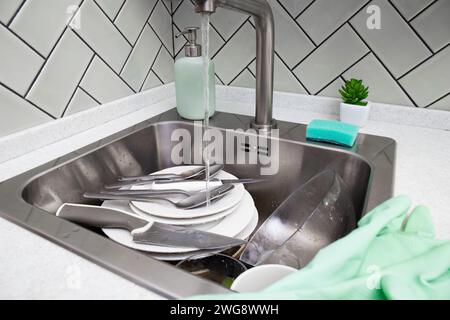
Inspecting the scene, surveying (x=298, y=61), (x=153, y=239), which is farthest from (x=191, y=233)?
(x=298, y=61)

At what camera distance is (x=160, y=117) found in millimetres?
854

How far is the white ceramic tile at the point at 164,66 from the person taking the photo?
3.10 ft

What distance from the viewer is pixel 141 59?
2.89 ft

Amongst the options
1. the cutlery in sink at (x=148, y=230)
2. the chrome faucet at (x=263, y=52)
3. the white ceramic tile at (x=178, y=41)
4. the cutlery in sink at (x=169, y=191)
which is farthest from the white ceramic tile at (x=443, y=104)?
the white ceramic tile at (x=178, y=41)

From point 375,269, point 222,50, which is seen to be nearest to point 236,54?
point 222,50

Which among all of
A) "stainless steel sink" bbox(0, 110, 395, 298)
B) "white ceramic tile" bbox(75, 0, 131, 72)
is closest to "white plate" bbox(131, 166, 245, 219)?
"stainless steel sink" bbox(0, 110, 395, 298)

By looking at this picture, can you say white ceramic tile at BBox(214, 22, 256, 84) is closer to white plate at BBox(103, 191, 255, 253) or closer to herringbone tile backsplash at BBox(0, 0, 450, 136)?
herringbone tile backsplash at BBox(0, 0, 450, 136)

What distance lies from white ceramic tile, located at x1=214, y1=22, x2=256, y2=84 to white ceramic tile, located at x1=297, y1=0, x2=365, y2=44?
141 millimetres

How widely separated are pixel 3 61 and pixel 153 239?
431 mm
